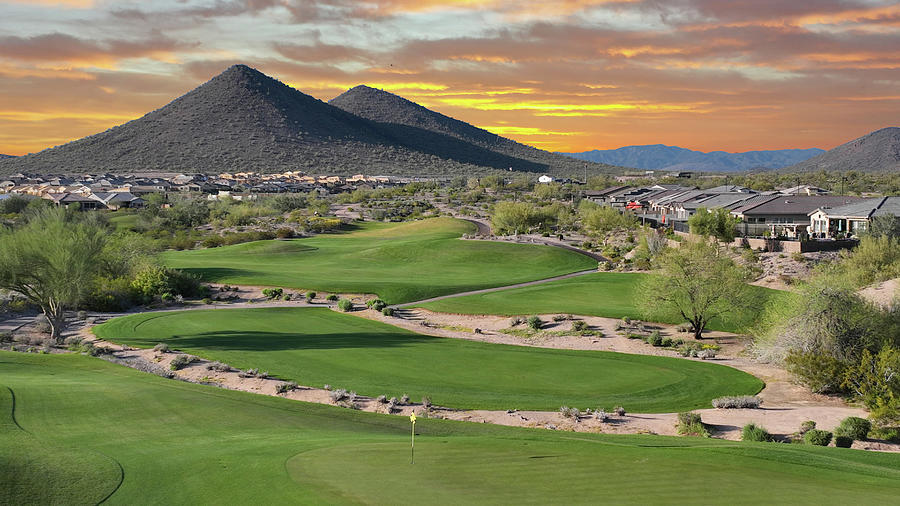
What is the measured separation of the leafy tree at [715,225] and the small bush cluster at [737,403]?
47.2m

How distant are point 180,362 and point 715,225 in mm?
57594

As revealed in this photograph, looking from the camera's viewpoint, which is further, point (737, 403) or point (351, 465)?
point (737, 403)

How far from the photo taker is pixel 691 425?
24.5m

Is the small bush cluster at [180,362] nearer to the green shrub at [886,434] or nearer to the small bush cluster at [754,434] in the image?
the small bush cluster at [754,434]

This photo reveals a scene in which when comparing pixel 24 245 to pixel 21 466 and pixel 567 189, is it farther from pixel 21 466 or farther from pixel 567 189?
pixel 567 189

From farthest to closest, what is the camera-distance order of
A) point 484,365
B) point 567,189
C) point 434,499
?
1. point 567,189
2. point 484,365
3. point 434,499

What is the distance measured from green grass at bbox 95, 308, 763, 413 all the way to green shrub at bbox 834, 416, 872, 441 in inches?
217

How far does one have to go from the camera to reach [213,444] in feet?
55.6

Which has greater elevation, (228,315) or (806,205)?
(806,205)

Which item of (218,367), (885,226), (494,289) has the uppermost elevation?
(885,226)

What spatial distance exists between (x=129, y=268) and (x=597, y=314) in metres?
41.9

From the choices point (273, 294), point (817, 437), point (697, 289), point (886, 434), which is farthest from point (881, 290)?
point (273, 294)

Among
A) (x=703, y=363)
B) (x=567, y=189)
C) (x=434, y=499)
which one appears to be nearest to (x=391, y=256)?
(x=703, y=363)

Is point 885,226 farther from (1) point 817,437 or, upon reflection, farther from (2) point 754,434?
(2) point 754,434
